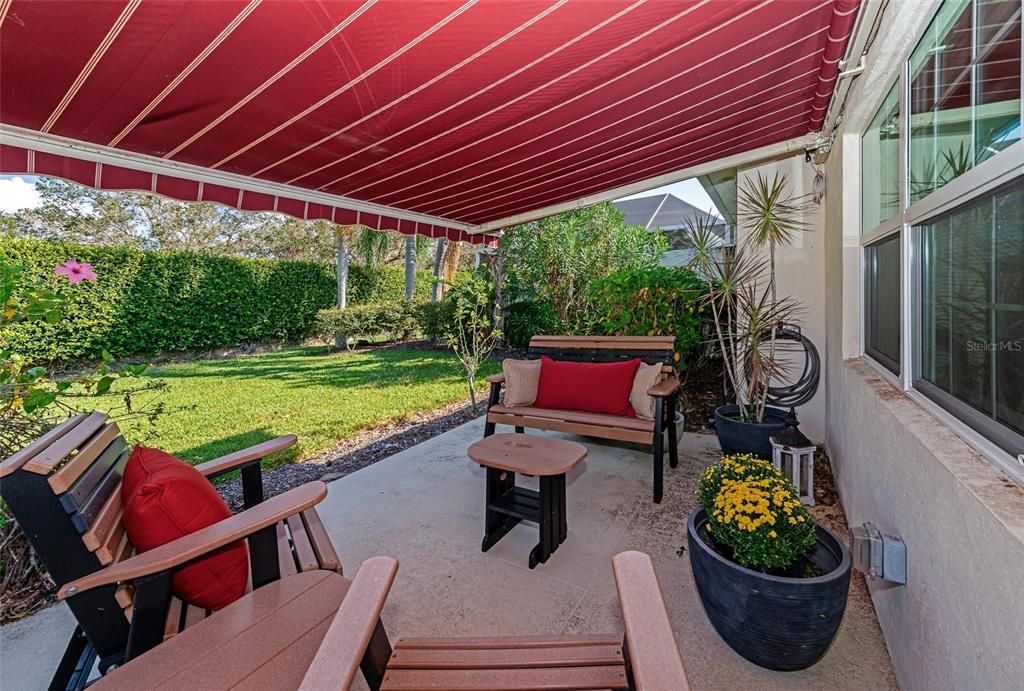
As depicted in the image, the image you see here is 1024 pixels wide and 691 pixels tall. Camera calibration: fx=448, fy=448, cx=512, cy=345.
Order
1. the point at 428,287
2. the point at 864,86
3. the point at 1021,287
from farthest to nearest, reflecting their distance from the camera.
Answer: the point at 428,287
the point at 864,86
the point at 1021,287

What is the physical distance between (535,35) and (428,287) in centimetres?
1484

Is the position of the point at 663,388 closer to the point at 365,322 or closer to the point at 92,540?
the point at 92,540

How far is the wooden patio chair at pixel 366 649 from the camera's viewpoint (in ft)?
3.59

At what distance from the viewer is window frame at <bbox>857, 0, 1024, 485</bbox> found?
124cm

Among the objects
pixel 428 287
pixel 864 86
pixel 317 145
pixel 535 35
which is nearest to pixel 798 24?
pixel 864 86

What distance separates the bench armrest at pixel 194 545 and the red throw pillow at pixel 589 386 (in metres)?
2.72

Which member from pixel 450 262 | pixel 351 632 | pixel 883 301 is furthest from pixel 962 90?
pixel 450 262

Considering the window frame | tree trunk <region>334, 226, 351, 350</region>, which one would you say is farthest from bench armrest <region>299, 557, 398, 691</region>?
tree trunk <region>334, 226, 351, 350</region>

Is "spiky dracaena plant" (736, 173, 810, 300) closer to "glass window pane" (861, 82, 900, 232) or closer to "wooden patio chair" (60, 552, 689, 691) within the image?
"glass window pane" (861, 82, 900, 232)

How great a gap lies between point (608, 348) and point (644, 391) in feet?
2.48

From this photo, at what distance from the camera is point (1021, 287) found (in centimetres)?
120

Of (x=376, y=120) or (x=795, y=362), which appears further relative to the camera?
(x=795, y=362)

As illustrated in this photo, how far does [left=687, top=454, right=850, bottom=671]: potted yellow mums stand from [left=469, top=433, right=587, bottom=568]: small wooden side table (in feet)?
2.85

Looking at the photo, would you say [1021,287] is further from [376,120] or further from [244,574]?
[376,120]
